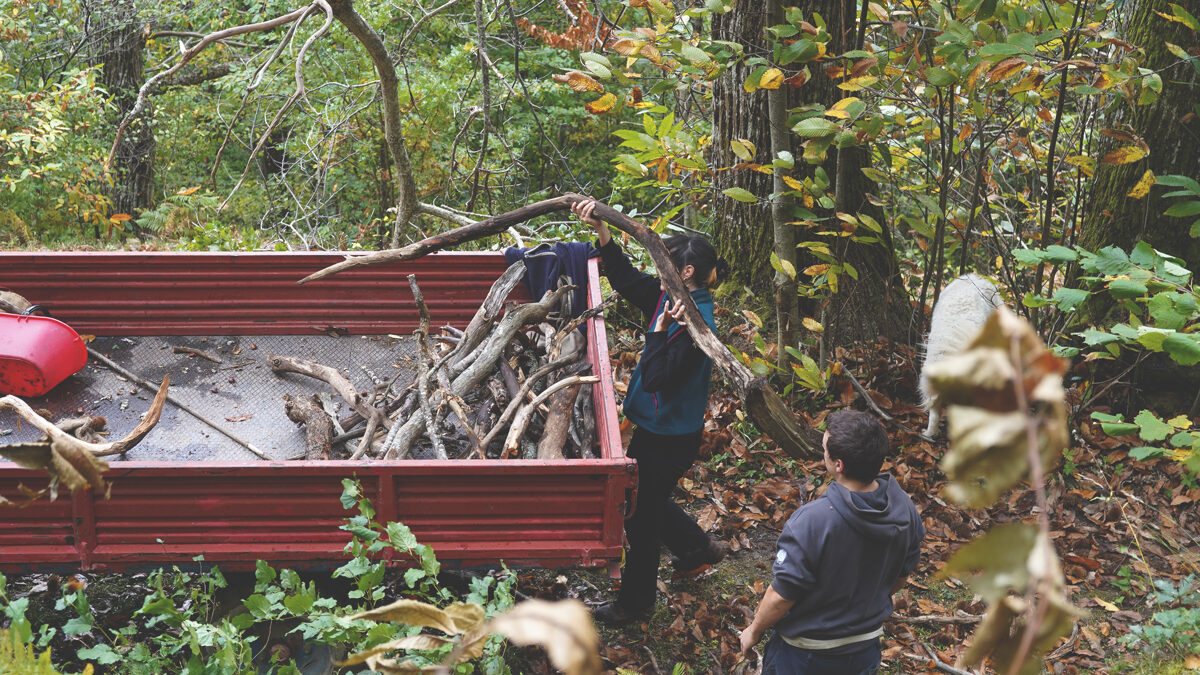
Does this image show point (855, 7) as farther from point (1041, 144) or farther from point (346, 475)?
point (346, 475)

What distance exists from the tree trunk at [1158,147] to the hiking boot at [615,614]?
4.31 metres

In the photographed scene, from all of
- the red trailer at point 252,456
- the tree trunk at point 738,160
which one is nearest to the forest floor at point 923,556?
the red trailer at point 252,456

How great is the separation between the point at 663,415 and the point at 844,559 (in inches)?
55.8

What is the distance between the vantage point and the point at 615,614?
4457 mm

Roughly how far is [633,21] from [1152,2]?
9892 mm

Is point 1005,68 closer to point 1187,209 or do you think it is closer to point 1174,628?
point 1187,209

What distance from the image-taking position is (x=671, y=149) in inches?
204

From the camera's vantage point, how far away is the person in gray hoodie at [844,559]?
9.43 ft

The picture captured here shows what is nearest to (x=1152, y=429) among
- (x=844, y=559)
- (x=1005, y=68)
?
(x=844, y=559)

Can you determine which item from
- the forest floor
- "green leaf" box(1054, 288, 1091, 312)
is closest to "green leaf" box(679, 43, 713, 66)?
"green leaf" box(1054, 288, 1091, 312)

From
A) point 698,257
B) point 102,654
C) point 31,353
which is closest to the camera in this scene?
point 102,654

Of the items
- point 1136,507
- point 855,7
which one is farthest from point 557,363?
point 1136,507

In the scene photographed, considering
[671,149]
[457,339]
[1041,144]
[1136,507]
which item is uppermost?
[671,149]

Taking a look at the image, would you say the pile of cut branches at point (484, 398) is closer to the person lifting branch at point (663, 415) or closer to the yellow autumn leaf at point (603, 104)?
the person lifting branch at point (663, 415)
